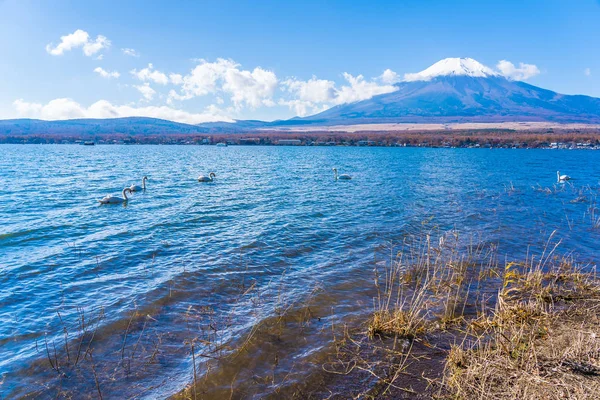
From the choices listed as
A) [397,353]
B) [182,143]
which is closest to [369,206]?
[397,353]

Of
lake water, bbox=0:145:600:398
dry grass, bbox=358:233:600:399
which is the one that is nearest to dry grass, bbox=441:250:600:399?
dry grass, bbox=358:233:600:399

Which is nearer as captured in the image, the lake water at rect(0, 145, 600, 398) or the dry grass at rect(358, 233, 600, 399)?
the dry grass at rect(358, 233, 600, 399)

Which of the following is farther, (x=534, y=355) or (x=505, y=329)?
(x=505, y=329)

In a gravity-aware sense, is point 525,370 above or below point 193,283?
above

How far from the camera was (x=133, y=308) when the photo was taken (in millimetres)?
9008

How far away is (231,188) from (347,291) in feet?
74.5

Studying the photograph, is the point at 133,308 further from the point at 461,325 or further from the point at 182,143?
the point at 182,143

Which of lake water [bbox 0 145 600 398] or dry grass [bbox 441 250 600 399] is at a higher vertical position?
dry grass [bbox 441 250 600 399]

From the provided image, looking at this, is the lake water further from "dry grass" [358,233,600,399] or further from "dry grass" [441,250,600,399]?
"dry grass" [441,250,600,399]

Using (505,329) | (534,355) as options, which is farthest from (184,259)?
(534,355)

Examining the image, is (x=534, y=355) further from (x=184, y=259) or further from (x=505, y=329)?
(x=184, y=259)

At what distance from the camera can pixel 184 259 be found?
12.6 m

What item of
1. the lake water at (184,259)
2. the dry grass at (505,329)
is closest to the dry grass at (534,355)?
the dry grass at (505,329)

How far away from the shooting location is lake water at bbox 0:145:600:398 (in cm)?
713
